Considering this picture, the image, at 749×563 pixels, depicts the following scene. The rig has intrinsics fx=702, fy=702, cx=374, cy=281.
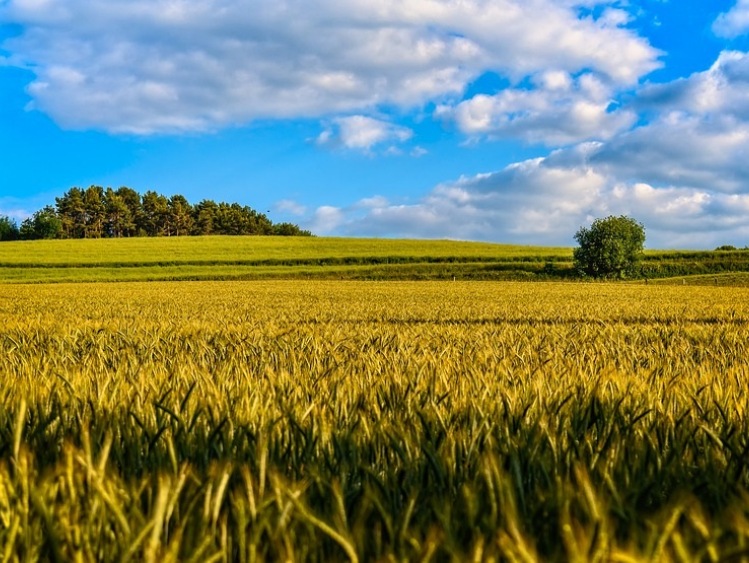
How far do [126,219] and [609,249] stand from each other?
11712 centimetres

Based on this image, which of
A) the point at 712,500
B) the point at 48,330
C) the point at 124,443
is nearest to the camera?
the point at 712,500

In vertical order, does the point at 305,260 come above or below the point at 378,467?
below

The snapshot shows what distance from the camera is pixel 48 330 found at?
816cm

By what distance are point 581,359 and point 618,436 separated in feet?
9.38

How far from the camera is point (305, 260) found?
277 feet

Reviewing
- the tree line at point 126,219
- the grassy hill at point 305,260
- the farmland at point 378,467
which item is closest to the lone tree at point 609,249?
the grassy hill at point 305,260

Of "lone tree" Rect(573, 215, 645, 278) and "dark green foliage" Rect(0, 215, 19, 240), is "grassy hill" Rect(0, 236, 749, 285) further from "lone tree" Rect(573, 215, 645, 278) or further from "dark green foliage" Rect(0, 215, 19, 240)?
"dark green foliage" Rect(0, 215, 19, 240)

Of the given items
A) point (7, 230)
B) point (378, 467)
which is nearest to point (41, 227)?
point (7, 230)

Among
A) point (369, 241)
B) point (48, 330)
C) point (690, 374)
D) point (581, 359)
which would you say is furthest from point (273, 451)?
point (369, 241)

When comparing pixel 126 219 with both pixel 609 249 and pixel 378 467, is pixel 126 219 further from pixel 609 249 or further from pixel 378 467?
pixel 378 467

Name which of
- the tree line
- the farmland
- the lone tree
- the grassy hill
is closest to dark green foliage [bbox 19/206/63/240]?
the tree line

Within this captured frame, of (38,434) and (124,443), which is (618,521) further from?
(38,434)

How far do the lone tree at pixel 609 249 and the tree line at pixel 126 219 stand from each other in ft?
340

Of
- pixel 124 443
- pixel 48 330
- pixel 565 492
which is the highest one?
pixel 565 492
